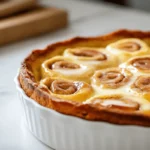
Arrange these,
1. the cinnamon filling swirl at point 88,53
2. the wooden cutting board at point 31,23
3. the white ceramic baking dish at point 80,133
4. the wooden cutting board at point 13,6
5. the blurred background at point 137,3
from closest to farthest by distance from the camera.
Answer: the white ceramic baking dish at point 80,133
the cinnamon filling swirl at point 88,53
the wooden cutting board at point 31,23
the wooden cutting board at point 13,6
the blurred background at point 137,3

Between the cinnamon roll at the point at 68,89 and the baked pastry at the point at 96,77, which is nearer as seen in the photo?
the baked pastry at the point at 96,77

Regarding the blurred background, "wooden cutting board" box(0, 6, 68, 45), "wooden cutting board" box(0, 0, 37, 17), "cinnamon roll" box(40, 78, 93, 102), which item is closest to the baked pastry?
"cinnamon roll" box(40, 78, 93, 102)

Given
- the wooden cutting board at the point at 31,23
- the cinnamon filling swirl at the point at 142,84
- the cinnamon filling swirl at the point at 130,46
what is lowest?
the wooden cutting board at the point at 31,23

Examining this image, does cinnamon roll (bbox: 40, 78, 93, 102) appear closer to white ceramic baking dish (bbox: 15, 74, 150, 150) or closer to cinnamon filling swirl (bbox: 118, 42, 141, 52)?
white ceramic baking dish (bbox: 15, 74, 150, 150)

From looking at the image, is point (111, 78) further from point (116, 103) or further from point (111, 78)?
point (116, 103)

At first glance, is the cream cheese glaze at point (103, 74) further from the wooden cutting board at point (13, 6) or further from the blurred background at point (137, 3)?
the blurred background at point (137, 3)

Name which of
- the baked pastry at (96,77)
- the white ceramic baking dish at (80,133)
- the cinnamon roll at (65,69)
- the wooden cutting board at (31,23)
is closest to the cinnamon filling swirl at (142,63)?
the baked pastry at (96,77)

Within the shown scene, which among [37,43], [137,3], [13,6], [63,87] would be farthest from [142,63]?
[137,3]
